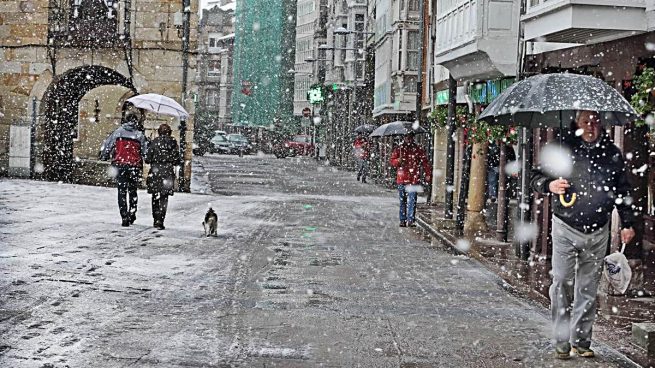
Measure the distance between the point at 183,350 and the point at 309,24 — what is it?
313ft

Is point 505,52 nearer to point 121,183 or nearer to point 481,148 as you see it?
point 481,148

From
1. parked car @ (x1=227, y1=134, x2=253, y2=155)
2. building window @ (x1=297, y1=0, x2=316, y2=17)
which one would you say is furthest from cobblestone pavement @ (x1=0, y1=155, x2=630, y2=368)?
building window @ (x1=297, y1=0, x2=316, y2=17)

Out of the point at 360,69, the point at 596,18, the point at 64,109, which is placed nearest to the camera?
the point at 596,18

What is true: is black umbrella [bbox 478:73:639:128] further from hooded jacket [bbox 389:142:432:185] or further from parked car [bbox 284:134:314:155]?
parked car [bbox 284:134:314:155]

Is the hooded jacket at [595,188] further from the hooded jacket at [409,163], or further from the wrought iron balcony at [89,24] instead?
the wrought iron balcony at [89,24]

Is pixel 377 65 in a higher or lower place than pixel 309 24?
lower

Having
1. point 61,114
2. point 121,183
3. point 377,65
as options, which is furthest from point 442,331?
point 377,65

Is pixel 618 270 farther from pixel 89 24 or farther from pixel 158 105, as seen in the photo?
pixel 89 24

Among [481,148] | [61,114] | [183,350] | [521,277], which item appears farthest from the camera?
[61,114]

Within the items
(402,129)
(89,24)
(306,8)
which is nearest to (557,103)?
(402,129)

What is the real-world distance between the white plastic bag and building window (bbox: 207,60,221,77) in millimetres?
107282

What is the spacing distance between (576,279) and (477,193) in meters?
11.0

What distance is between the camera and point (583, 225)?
768 cm

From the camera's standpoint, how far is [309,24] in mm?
101312
